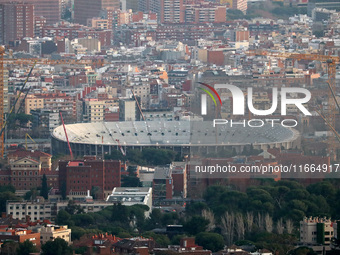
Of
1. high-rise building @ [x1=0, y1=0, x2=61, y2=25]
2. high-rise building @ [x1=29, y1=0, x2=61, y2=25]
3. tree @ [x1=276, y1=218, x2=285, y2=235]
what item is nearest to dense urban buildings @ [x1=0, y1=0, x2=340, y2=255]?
tree @ [x1=276, y1=218, x2=285, y2=235]

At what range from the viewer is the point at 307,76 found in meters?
45.4

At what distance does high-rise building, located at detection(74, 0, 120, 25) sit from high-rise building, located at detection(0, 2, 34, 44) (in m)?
7.56

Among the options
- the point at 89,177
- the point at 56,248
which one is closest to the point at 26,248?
the point at 56,248

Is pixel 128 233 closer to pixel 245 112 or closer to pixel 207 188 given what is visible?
pixel 207 188

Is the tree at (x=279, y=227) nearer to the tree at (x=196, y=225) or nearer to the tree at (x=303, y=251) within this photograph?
the tree at (x=196, y=225)

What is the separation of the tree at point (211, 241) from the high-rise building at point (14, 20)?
43.5m

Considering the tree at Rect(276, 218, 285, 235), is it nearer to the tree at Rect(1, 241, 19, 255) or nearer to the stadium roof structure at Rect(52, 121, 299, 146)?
the tree at Rect(1, 241, 19, 255)

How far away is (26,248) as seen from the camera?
73.0ft

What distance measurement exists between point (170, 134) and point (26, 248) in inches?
654

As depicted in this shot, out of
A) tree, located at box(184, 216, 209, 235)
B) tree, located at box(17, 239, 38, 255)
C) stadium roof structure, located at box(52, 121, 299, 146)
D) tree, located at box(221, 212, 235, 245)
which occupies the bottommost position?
stadium roof structure, located at box(52, 121, 299, 146)

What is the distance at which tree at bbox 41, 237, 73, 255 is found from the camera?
2203 centimetres

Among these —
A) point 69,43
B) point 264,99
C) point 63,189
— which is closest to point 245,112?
point 264,99

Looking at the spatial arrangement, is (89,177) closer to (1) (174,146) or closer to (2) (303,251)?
(1) (174,146)

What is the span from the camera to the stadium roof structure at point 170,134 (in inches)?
1357
